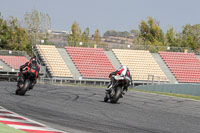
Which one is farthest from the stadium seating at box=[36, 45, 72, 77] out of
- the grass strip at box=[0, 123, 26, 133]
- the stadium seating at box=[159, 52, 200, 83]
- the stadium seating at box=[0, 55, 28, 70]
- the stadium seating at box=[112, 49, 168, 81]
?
the grass strip at box=[0, 123, 26, 133]

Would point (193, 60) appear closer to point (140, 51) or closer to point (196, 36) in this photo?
point (140, 51)

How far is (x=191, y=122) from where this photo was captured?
11391 millimetres

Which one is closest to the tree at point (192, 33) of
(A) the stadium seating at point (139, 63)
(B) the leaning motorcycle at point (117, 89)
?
(A) the stadium seating at point (139, 63)

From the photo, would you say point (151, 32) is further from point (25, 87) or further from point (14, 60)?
point (25, 87)

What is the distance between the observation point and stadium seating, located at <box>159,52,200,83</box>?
48803 millimetres

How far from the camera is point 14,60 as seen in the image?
48.6 meters

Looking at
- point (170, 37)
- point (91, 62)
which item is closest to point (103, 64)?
point (91, 62)

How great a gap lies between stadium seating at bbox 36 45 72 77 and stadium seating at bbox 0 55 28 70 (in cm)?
A: 252

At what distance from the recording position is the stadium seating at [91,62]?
46.3 meters

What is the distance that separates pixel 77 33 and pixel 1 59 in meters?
53.5

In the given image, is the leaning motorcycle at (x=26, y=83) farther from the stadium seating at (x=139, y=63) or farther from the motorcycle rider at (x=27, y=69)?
the stadium seating at (x=139, y=63)

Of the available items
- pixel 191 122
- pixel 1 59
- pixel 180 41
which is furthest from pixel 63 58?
pixel 191 122

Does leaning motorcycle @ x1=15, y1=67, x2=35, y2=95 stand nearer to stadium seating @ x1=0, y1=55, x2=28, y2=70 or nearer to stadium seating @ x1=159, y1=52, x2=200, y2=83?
stadium seating @ x1=0, y1=55, x2=28, y2=70

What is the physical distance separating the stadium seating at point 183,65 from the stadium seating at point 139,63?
6.13 feet
